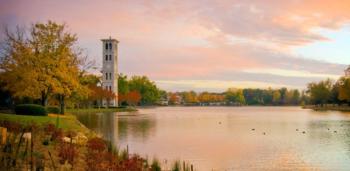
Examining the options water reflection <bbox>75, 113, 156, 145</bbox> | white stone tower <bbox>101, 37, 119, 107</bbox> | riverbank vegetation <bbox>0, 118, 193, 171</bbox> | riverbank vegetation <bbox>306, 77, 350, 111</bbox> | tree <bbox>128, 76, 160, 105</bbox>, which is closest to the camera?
riverbank vegetation <bbox>0, 118, 193, 171</bbox>

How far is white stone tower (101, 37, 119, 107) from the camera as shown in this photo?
152 metres

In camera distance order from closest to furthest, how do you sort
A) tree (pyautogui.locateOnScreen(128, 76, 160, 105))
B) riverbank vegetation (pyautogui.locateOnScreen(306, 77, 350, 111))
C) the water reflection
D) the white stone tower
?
the water reflection < riverbank vegetation (pyautogui.locateOnScreen(306, 77, 350, 111)) < the white stone tower < tree (pyautogui.locateOnScreen(128, 76, 160, 105))

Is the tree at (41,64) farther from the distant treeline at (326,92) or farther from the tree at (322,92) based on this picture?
the tree at (322,92)

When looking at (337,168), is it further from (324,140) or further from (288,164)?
(324,140)

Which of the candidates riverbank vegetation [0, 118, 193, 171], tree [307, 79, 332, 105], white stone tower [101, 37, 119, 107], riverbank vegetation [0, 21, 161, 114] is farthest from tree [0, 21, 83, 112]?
tree [307, 79, 332, 105]

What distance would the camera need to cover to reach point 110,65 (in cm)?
15738

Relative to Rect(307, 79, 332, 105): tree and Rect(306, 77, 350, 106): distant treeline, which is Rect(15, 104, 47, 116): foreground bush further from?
Rect(307, 79, 332, 105): tree

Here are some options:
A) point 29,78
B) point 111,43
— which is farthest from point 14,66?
point 111,43

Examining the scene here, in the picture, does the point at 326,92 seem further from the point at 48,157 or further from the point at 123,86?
the point at 48,157

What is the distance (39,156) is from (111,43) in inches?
5798

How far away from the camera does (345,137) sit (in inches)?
1575

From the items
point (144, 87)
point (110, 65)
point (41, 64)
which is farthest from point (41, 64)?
point (144, 87)

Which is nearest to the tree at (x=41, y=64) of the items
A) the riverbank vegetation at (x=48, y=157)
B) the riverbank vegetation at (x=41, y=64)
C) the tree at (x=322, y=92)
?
the riverbank vegetation at (x=41, y=64)

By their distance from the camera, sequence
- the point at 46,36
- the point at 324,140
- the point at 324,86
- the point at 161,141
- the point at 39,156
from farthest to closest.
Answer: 1. the point at 324,86
2. the point at 46,36
3. the point at 324,140
4. the point at 161,141
5. the point at 39,156
